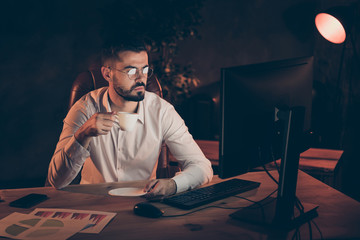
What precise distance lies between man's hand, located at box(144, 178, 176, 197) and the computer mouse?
0.14 m

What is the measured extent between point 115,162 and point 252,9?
8.92 feet

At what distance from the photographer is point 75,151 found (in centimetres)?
152

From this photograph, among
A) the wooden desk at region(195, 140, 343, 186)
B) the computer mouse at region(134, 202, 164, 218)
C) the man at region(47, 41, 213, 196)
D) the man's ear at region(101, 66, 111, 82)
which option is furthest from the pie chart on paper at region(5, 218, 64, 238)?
the wooden desk at region(195, 140, 343, 186)

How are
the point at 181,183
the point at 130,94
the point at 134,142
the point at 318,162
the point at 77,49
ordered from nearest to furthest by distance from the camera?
1. the point at 181,183
2. the point at 130,94
3. the point at 134,142
4. the point at 318,162
5. the point at 77,49

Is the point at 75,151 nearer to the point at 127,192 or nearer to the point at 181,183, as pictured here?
the point at 127,192

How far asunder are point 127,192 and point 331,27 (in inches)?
77.2

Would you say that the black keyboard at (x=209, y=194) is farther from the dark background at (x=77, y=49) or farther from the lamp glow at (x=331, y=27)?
the dark background at (x=77, y=49)

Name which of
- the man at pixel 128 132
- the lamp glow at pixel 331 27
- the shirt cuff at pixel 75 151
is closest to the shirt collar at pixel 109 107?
the man at pixel 128 132

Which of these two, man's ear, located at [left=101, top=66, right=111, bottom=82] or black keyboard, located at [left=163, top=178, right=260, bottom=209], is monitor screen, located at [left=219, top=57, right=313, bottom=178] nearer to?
black keyboard, located at [left=163, top=178, right=260, bottom=209]

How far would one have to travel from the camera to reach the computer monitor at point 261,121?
1083mm

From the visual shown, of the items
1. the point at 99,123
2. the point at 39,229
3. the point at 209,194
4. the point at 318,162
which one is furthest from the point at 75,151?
the point at 318,162

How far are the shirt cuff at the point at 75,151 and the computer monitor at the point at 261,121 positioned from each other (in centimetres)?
67

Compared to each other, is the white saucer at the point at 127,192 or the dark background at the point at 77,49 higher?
the dark background at the point at 77,49

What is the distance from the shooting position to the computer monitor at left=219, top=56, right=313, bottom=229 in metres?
1.08
